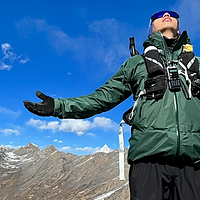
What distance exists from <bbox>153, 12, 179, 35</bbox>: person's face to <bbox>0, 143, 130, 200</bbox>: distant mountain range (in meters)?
18.9

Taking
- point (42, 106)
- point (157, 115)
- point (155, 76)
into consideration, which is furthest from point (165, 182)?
point (42, 106)

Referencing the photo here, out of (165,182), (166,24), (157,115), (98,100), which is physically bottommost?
(165,182)

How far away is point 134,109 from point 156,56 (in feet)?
1.60

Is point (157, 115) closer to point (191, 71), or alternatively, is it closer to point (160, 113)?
point (160, 113)

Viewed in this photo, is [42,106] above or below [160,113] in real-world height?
above

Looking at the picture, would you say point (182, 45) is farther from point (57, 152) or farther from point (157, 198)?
point (57, 152)

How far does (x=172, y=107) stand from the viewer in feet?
7.89

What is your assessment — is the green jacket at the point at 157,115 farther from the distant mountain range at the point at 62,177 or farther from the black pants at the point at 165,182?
the distant mountain range at the point at 62,177

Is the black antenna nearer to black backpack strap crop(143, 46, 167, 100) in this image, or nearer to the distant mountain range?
black backpack strap crop(143, 46, 167, 100)

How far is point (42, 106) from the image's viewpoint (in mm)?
2621

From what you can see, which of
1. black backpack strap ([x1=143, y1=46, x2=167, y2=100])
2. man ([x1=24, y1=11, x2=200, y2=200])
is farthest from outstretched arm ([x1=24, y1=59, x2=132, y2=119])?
black backpack strap ([x1=143, y1=46, x2=167, y2=100])

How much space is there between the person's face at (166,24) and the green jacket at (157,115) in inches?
8.7

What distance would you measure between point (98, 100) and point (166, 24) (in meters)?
0.98

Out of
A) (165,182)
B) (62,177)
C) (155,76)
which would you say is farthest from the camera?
(62,177)
